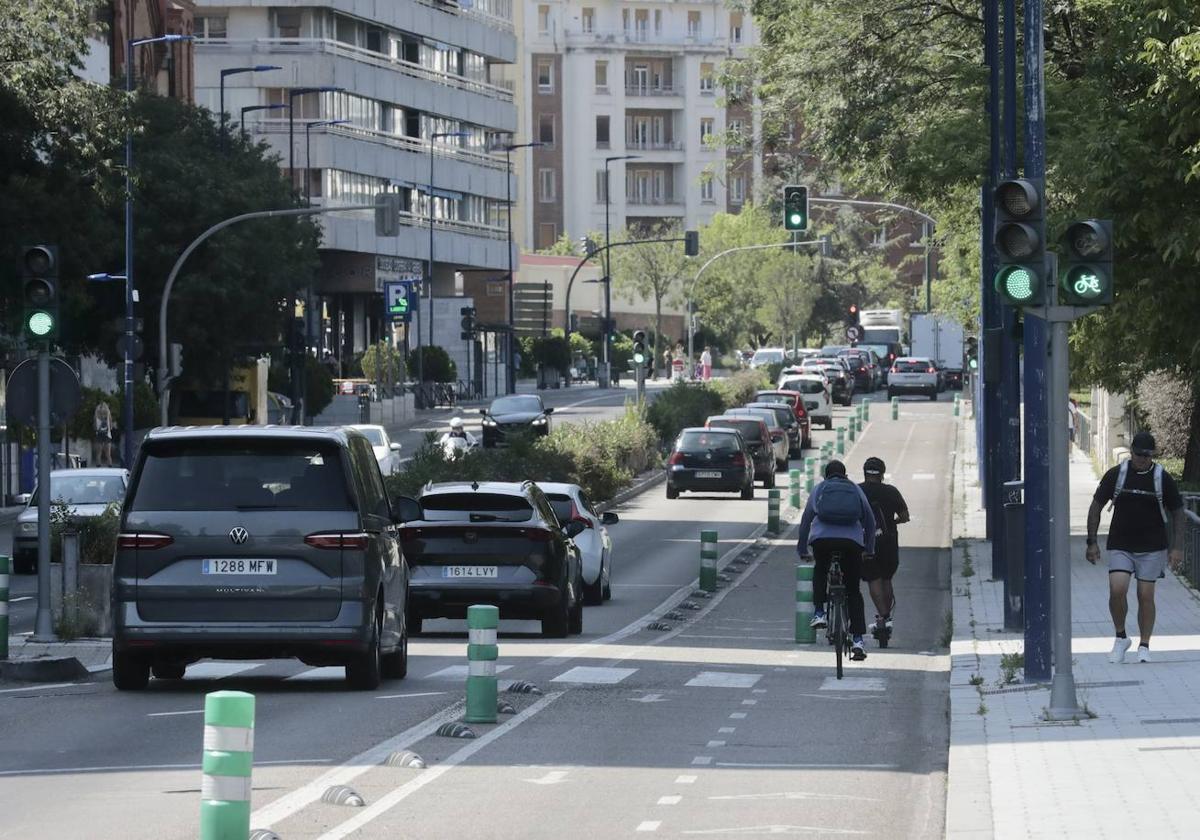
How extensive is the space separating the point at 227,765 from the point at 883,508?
48.6 feet

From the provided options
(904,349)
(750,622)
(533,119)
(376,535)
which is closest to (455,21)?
(904,349)

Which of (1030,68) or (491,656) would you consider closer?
(491,656)

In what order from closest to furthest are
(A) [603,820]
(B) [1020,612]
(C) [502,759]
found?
1. (A) [603,820]
2. (C) [502,759]
3. (B) [1020,612]

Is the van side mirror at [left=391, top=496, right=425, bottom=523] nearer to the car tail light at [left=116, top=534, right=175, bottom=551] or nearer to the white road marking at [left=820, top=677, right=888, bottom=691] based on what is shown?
the car tail light at [left=116, top=534, right=175, bottom=551]

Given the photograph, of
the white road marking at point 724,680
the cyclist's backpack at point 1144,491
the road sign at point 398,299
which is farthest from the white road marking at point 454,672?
the road sign at point 398,299

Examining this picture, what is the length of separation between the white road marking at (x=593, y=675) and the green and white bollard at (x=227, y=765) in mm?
9933

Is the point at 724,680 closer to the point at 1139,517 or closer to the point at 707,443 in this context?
the point at 1139,517

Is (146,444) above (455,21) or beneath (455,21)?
beneath

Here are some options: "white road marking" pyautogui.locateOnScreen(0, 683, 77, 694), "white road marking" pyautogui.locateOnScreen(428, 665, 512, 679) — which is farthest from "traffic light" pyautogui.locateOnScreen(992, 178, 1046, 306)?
"white road marking" pyautogui.locateOnScreen(0, 683, 77, 694)

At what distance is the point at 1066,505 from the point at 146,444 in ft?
20.3

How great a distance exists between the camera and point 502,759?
42.9 feet

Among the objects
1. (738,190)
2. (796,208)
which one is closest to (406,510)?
(796,208)

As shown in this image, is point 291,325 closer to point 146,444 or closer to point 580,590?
point 580,590

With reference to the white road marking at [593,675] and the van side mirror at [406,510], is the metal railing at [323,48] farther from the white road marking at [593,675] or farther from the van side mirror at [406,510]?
the van side mirror at [406,510]
